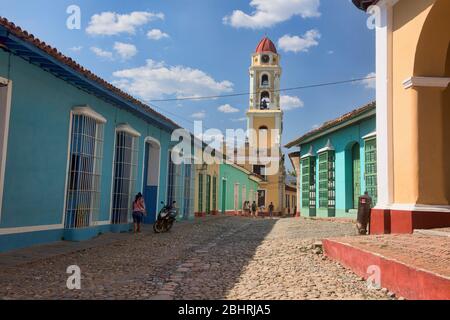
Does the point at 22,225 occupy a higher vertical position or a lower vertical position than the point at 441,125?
lower

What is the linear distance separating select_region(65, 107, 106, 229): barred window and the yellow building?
228 inches

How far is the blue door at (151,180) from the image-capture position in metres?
13.8

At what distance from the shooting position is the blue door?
542 inches

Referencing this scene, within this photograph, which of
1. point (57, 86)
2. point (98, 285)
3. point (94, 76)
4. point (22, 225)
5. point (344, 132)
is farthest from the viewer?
point (344, 132)

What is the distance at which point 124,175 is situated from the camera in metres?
11.5

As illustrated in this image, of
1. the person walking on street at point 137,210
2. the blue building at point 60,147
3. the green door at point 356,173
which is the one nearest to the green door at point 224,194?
the green door at point 356,173

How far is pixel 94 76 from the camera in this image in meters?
9.05

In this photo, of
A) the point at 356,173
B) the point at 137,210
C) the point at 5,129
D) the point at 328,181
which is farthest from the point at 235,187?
the point at 5,129

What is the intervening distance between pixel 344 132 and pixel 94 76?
28.2 ft

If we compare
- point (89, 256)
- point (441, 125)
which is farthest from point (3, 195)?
point (441, 125)

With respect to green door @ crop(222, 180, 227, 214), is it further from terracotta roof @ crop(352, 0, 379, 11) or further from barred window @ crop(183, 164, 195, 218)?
Answer: terracotta roof @ crop(352, 0, 379, 11)

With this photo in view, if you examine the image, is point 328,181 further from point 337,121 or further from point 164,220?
point 164,220
